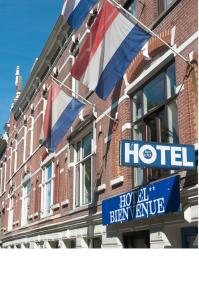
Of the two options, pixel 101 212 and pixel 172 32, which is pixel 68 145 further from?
pixel 172 32

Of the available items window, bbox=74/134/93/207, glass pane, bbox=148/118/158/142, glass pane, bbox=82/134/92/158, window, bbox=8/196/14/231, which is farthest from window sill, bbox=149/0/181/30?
window, bbox=8/196/14/231

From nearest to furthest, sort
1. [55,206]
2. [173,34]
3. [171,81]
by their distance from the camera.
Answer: [173,34], [171,81], [55,206]

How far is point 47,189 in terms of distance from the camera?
20.9 m

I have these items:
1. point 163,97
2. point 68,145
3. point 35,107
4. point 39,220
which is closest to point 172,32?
point 163,97

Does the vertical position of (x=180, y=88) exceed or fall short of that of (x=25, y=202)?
it exceeds it

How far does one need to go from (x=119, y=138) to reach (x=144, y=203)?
3.05 m

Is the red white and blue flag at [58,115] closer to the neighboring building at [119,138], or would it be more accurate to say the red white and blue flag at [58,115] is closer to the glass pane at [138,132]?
the neighboring building at [119,138]

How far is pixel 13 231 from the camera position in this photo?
29375mm

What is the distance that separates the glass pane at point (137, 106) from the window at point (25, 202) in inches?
606

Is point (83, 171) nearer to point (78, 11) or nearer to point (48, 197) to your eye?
point (48, 197)

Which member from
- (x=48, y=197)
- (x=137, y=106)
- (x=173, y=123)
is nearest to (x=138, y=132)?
(x=137, y=106)

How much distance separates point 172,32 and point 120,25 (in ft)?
3.94

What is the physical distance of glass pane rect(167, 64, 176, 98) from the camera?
9.83 metres

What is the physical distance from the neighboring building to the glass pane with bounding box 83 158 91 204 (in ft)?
0.12
